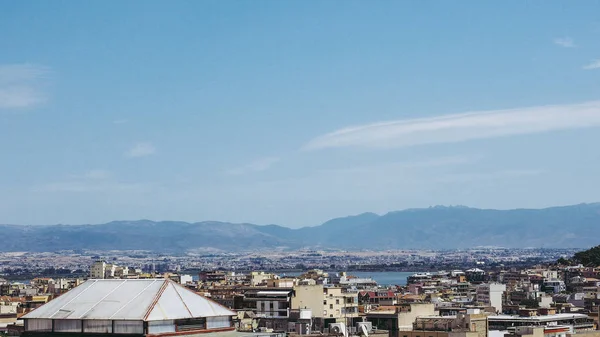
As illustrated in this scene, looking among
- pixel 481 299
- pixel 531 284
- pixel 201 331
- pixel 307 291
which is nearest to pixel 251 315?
pixel 307 291

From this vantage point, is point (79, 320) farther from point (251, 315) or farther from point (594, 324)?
point (594, 324)

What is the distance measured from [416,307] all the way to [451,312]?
7.58 meters

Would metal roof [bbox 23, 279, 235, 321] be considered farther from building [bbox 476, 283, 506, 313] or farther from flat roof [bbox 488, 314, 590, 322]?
building [bbox 476, 283, 506, 313]

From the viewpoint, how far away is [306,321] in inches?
1783

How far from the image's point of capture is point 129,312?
63.9 feet

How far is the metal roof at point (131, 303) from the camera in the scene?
766 inches

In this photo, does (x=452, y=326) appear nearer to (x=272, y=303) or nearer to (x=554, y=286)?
(x=272, y=303)

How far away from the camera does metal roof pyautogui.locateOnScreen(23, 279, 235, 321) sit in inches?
766

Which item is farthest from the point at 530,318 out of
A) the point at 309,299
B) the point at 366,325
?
the point at 366,325

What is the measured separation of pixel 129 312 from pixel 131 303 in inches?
12.6

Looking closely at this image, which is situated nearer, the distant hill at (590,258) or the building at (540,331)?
the building at (540,331)

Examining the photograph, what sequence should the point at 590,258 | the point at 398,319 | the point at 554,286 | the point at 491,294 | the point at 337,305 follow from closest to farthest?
the point at 398,319 < the point at 337,305 < the point at 491,294 < the point at 554,286 < the point at 590,258

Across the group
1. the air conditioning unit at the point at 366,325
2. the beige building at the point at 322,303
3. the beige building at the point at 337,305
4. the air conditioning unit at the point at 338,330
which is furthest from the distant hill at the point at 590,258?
the air conditioning unit at the point at 338,330

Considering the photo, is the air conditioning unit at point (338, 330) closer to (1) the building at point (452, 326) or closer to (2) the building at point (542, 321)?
(1) the building at point (452, 326)
